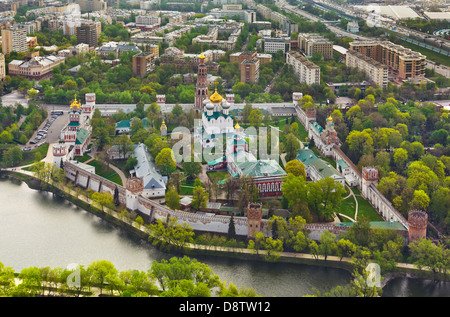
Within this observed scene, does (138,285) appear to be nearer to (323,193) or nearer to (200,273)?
(200,273)

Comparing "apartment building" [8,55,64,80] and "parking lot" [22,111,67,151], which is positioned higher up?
"apartment building" [8,55,64,80]

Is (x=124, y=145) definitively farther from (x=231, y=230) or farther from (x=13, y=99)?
(x=13, y=99)

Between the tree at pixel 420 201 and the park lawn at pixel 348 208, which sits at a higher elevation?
the tree at pixel 420 201

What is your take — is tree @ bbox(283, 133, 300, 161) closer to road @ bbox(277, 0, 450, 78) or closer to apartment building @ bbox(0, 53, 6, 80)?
road @ bbox(277, 0, 450, 78)

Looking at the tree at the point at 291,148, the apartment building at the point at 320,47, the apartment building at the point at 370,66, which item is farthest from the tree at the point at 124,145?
the apartment building at the point at 320,47

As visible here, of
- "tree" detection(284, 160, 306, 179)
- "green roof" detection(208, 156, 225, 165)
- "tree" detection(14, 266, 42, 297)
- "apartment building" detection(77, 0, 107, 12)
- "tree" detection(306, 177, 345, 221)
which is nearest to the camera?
"tree" detection(14, 266, 42, 297)

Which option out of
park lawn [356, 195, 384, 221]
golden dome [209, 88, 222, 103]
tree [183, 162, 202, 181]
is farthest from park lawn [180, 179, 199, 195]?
golden dome [209, 88, 222, 103]

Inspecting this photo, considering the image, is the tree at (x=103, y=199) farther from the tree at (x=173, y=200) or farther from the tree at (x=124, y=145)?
the tree at (x=124, y=145)

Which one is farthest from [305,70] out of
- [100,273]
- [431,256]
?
[100,273]
